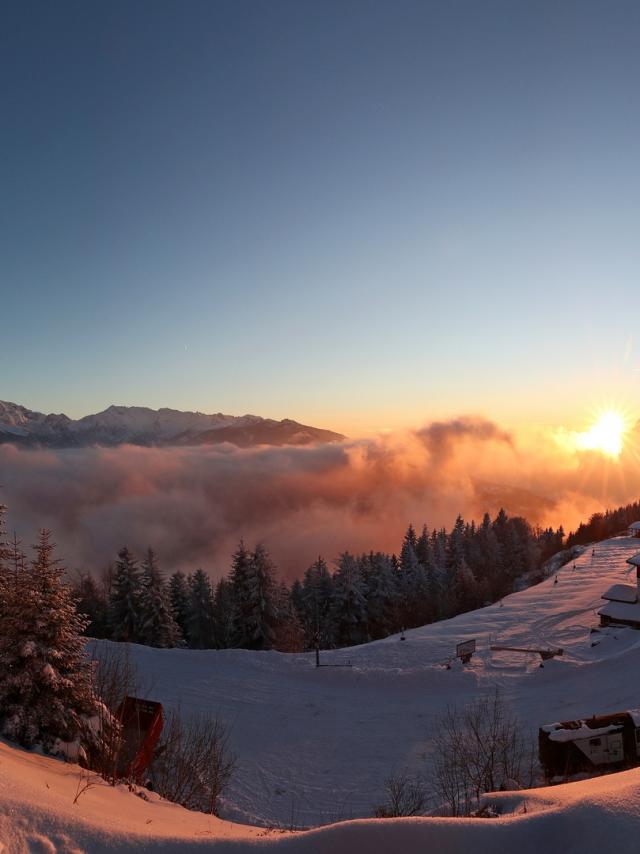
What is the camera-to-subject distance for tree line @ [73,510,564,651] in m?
42.2

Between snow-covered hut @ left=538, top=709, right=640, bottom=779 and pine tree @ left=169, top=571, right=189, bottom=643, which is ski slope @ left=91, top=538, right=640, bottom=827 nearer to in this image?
snow-covered hut @ left=538, top=709, right=640, bottom=779

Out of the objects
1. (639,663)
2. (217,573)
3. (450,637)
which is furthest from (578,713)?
(217,573)

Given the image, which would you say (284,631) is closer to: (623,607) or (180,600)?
(180,600)

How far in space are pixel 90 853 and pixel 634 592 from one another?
3558 centimetres

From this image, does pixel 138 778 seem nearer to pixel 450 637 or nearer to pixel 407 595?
pixel 450 637

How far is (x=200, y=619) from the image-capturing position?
53.1 metres

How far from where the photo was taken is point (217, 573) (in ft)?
583

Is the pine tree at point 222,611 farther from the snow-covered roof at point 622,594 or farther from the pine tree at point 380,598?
the snow-covered roof at point 622,594

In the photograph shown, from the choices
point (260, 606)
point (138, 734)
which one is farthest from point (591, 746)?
point (260, 606)


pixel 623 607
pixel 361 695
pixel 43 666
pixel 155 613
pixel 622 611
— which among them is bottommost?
pixel 155 613

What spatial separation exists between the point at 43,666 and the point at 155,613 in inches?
1375

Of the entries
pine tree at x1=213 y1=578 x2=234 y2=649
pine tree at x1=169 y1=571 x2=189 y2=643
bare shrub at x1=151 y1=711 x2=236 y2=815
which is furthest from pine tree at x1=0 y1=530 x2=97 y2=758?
pine tree at x1=169 y1=571 x2=189 y2=643

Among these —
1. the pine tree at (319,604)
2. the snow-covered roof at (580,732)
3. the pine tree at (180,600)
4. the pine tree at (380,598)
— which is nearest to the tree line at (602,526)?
the pine tree at (380,598)

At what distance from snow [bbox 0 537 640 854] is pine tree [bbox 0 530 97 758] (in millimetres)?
891
